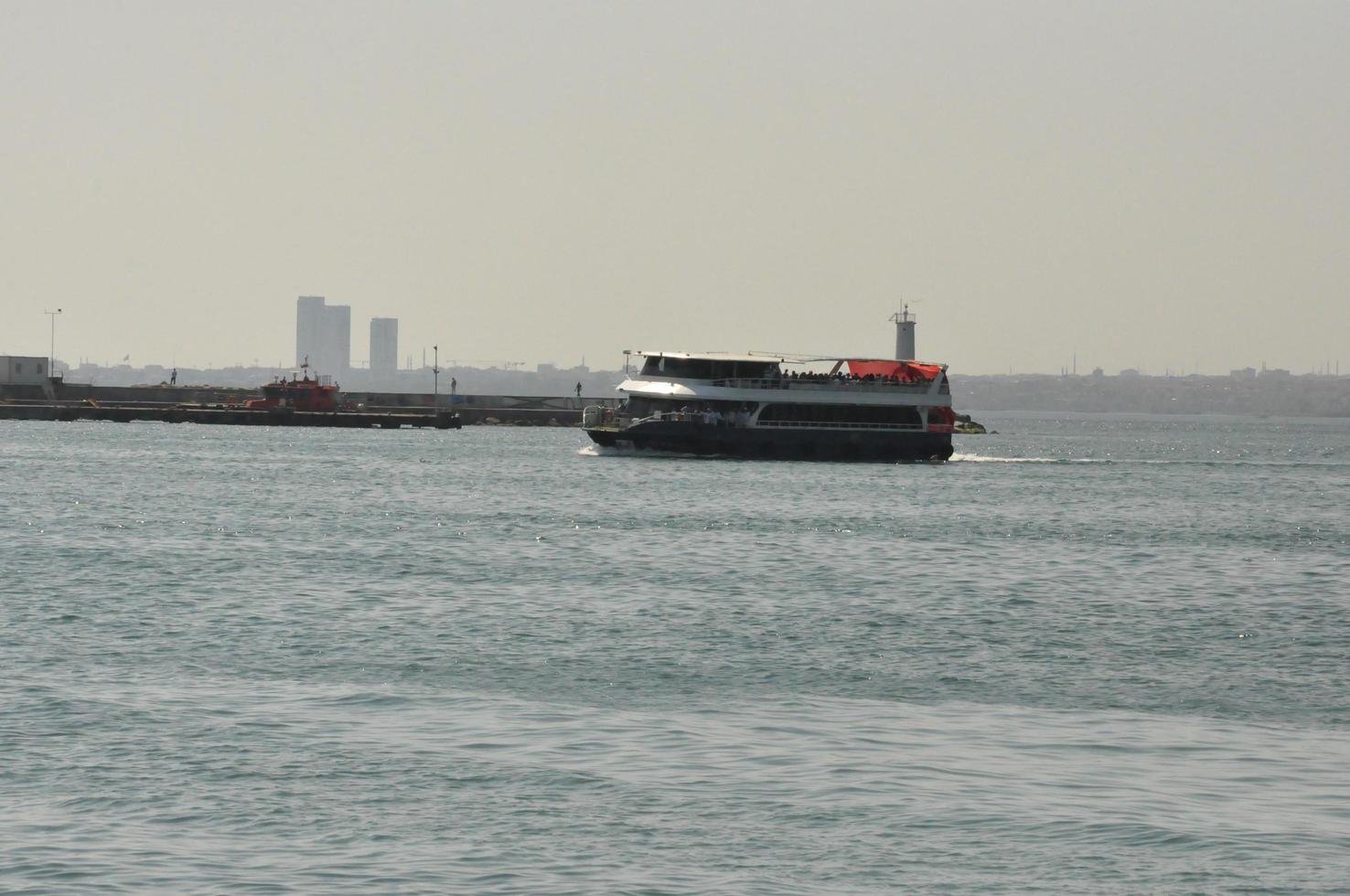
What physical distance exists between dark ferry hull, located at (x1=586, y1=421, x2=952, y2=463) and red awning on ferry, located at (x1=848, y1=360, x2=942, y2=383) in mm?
3941

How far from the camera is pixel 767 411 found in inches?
4294

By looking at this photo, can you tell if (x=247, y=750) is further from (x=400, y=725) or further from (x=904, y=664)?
(x=904, y=664)

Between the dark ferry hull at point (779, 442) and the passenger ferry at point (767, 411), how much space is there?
56mm

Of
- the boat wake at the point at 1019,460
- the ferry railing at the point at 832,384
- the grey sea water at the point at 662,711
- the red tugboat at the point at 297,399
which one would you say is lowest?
the grey sea water at the point at 662,711

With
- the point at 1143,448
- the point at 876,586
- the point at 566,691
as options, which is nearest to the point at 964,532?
the point at 876,586

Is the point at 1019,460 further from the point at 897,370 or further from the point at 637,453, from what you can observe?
the point at 637,453

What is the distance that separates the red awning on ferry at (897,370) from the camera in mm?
115812

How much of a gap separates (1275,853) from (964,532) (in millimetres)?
46017

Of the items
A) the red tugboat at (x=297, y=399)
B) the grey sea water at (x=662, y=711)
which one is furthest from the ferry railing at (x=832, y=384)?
the red tugboat at (x=297, y=399)

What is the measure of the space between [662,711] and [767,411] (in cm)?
8448

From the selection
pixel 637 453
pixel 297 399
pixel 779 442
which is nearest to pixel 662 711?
pixel 779 442

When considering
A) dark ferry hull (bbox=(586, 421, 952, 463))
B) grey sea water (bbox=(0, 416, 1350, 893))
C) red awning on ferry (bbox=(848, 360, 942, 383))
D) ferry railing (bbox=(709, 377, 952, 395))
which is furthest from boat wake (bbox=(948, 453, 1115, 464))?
grey sea water (bbox=(0, 416, 1350, 893))

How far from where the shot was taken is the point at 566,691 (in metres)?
26.5

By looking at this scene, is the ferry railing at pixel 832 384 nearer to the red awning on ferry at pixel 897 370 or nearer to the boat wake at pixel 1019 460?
the red awning on ferry at pixel 897 370
